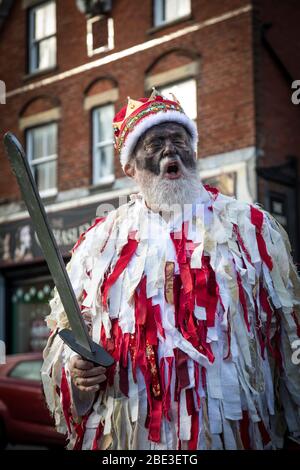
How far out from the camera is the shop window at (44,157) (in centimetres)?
1104

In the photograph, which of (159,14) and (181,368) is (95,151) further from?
(181,368)

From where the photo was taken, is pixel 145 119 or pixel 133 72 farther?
pixel 133 72

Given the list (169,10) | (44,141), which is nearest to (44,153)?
(44,141)

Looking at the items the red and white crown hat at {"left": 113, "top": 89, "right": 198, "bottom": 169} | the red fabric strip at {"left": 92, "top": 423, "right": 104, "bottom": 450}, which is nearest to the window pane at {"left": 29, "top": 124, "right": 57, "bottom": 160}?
the red and white crown hat at {"left": 113, "top": 89, "right": 198, "bottom": 169}

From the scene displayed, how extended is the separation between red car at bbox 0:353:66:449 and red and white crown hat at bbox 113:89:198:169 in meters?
4.60

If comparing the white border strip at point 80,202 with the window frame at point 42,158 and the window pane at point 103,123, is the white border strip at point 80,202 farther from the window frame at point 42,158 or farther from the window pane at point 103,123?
the window pane at point 103,123

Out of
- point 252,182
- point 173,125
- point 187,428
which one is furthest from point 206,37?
point 187,428

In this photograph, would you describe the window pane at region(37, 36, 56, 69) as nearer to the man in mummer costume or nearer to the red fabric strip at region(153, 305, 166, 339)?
the man in mummer costume

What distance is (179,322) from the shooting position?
2.13 metres

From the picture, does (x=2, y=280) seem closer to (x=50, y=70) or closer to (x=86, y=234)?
(x=50, y=70)

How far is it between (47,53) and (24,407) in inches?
248

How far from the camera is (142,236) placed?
2322 millimetres

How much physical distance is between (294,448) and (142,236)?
2.62ft

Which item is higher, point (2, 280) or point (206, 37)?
point (206, 37)
